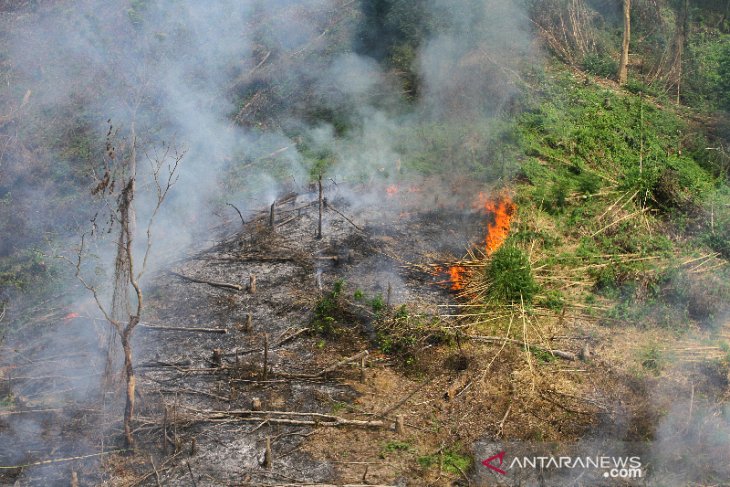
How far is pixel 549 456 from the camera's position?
7.96 meters

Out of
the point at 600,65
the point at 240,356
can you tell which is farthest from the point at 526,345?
the point at 600,65

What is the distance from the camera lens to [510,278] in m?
10.5

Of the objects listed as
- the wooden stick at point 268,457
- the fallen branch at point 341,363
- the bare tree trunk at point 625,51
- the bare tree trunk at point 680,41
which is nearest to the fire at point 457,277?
the fallen branch at point 341,363

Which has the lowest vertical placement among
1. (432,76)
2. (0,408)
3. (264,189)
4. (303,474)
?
(303,474)

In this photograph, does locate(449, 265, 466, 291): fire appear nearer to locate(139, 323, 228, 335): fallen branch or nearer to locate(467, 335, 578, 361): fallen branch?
locate(467, 335, 578, 361): fallen branch

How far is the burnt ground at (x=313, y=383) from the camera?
7.82 meters

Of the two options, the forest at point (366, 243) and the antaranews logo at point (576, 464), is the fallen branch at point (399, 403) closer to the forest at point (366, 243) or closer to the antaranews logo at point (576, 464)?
the forest at point (366, 243)

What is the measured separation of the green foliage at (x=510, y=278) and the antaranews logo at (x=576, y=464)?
295cm

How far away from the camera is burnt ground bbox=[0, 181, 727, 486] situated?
25.6 ft

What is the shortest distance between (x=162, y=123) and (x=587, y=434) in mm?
10936

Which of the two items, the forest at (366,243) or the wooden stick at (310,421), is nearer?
the forest at (366,243)

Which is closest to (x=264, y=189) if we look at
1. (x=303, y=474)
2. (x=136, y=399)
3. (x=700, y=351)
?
(x=136, y=399)

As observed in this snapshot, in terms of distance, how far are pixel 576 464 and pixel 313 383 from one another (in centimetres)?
330

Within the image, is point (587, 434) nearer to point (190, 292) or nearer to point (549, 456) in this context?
point (549, 456)
